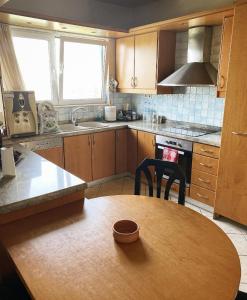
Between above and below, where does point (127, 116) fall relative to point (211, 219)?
above

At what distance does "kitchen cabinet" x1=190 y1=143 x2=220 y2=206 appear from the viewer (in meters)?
2.73

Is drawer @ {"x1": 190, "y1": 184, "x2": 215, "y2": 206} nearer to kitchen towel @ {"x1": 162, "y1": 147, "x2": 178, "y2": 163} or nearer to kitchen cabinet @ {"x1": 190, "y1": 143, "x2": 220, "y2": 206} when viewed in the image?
kitchen cabinet @ {"x1": 190, "y1": 143, "x2": 220, "y2": 206}

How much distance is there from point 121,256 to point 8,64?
2.78 meters

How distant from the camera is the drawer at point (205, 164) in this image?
273 cm

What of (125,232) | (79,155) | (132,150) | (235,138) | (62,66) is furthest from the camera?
(132,150)

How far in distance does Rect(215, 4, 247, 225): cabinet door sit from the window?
86.8 inches

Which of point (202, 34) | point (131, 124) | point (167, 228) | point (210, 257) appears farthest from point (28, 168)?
point (202, 34)

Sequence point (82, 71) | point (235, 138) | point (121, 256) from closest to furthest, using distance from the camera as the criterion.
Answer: point (121, 256)
point (235, 138)
point (82, 71)

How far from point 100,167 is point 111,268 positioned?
2.68 m

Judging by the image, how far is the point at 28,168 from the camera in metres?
1.86

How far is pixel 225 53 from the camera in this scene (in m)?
2.59

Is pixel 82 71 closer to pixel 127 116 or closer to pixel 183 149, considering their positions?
pixel 127 116

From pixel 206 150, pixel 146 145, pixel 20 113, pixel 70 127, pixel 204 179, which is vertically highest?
pixel 20 113

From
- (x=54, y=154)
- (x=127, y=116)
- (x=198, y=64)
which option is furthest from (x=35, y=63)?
(x=198, y=64)
